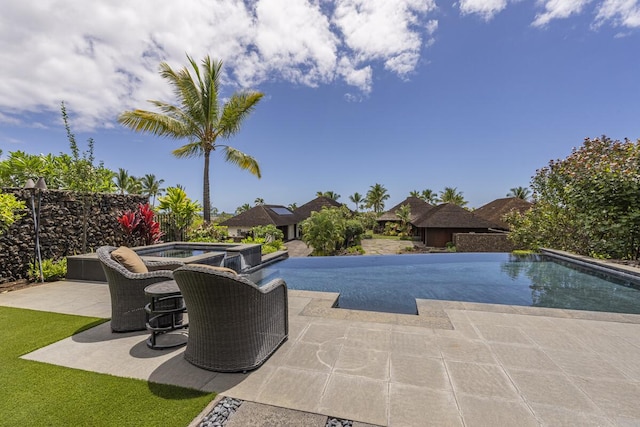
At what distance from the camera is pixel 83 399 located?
7.13ft

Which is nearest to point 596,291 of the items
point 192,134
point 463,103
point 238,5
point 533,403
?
point 533,403

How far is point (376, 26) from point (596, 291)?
9.04 metres

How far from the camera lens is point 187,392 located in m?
2.25

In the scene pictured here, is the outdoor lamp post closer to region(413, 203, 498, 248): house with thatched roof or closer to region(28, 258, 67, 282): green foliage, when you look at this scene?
region(28, 258, 67, 282): green foliage

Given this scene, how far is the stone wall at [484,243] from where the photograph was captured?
19.2 meters

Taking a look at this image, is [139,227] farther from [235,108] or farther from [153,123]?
[235,108]

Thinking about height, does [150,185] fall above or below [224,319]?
above

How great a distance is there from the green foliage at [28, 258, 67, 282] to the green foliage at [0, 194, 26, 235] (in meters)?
1.01

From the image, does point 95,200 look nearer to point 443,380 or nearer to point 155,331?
point 155,331

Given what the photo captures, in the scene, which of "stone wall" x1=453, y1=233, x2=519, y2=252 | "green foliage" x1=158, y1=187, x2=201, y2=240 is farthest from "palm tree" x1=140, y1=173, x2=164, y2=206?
"stone wall" x1=453, y1=233, x2=519, y2=252

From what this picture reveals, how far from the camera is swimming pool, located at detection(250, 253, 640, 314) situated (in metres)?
5.15

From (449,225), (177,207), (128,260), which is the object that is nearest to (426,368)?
(128,260)

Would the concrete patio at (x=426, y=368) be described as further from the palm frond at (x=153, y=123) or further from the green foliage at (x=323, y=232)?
the green foliage at (x=323, y=232)

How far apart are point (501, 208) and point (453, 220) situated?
696cm
